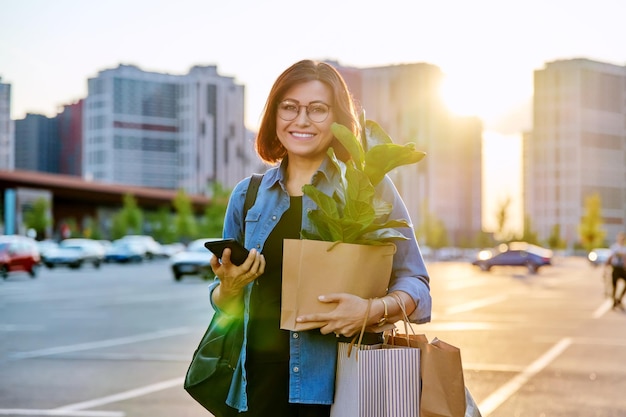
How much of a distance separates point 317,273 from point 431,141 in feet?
498

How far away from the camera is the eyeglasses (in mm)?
2842

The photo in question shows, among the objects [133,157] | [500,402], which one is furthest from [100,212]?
[500,402]

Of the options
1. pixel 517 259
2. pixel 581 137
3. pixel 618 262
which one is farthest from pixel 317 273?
pixel 581 137

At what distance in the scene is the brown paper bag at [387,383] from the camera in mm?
2459

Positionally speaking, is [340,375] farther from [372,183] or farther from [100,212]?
[100,212]

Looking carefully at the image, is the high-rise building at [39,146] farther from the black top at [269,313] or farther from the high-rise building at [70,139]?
the black top at [269,313]

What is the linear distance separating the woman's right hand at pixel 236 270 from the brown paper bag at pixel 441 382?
52 centimetres

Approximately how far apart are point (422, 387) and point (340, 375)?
0.26 meters

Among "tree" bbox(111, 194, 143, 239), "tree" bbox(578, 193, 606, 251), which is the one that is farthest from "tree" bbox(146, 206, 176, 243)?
"tree" bbox(578, 193, 606, 251)

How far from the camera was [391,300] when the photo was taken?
2588 millimetres

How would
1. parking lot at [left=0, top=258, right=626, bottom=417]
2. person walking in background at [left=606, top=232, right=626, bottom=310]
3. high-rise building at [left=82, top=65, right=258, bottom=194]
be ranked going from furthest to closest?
high-rise building at [left=82, top=65, right=258, bottom=194] < person walking in background at [left=606, top=232, right=626, bottom=310] < parking lot at [left=0, top=258, right=626, bottom=417]

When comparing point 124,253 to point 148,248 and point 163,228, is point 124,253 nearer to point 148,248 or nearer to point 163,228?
point 148,248

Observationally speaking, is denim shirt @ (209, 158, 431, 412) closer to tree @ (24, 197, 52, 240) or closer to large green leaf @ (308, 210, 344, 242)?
large green leaf @ (308, 210, 344, 242)

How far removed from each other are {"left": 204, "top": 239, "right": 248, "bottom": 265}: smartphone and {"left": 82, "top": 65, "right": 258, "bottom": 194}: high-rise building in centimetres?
15533
